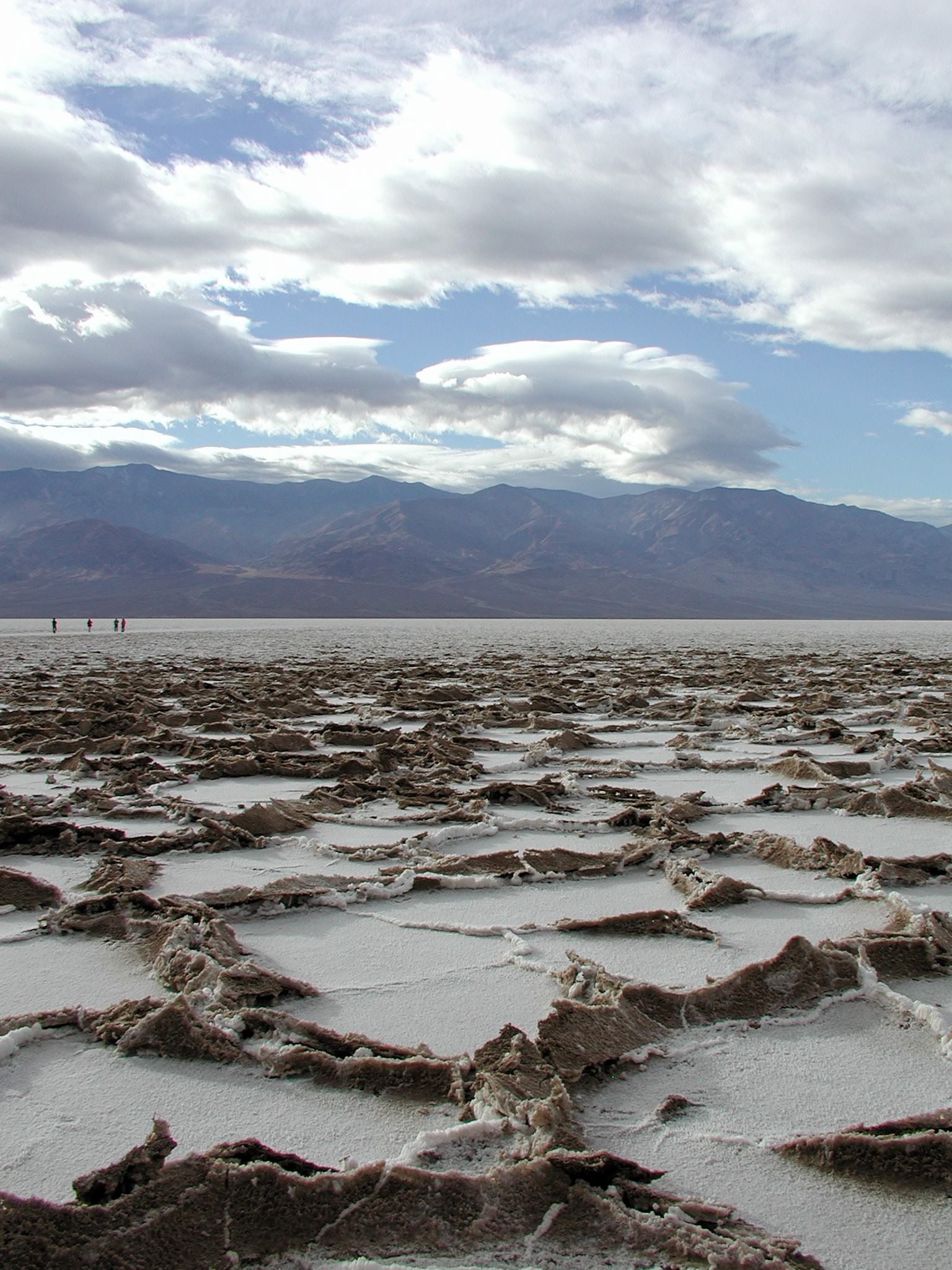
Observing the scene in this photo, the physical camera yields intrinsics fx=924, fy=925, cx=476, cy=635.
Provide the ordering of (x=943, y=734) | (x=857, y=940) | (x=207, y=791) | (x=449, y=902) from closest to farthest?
1. (x=857, y=940)
2. (x=449, y=902)
3. (x=207, y=791)
4. (x=943, y=734)

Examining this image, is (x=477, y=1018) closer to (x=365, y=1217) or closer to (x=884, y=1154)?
(x=365, y=1217)

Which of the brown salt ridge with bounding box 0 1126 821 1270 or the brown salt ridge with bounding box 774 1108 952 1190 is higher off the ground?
the brown salt ridge with bounding box 774 1108 952 1190

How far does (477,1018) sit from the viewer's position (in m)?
2.31

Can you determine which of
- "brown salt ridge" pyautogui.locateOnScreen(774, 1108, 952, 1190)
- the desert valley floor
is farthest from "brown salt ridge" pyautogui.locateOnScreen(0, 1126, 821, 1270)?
"brown salt ridge" pyautogui.locateOnScreen(774, 1108, 952, 1190)

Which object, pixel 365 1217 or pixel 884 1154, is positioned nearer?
pixel 365 1217

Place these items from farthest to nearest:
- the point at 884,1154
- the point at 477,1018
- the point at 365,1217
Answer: the point at 477,1018, the point at 884,1154, the point at 365,1217

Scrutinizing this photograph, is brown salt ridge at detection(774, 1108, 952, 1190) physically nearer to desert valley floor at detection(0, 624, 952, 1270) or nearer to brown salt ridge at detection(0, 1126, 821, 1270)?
desert valley floor at detection(0, 624, 952, 1270)

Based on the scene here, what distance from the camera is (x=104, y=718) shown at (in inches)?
306

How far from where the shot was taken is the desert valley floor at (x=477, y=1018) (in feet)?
5.08

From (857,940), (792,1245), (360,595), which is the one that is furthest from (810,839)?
(360,595)

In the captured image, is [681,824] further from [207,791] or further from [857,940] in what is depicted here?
[207,791]

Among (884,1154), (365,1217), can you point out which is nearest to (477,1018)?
(365,1217)

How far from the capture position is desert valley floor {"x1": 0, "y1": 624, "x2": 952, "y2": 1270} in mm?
1547

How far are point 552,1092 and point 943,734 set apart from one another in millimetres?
6060
